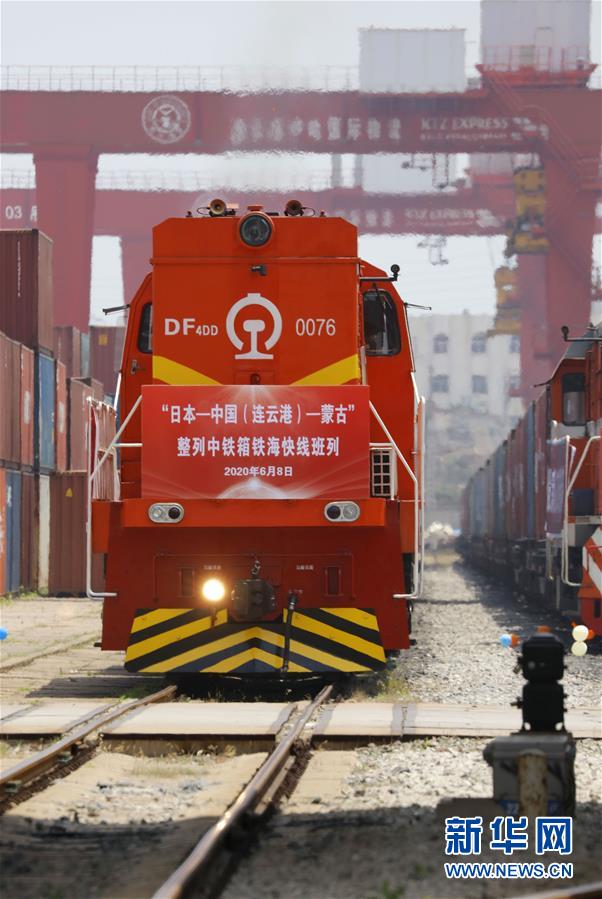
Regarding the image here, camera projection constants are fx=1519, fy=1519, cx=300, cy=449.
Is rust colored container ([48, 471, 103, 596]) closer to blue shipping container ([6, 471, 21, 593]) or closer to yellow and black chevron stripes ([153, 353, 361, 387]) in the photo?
blue shipping container ([6, 471, 21, 593])

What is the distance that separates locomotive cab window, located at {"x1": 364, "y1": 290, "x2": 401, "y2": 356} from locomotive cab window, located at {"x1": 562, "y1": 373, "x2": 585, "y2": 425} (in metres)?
6.05

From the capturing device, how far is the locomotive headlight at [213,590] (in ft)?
38.1

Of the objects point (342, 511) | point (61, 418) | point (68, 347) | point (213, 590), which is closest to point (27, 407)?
point (61, 418)

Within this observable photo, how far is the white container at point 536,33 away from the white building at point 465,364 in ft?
207

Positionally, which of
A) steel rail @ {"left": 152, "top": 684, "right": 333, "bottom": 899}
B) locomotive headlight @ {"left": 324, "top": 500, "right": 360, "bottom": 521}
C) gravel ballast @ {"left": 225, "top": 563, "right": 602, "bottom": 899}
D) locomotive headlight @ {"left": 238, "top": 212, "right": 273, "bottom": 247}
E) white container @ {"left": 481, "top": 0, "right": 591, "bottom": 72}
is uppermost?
white container @ {"left": 481, "top": 0, "right": 591, "bottom": 72}

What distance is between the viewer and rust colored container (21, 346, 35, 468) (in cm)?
2928

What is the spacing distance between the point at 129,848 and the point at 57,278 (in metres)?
47.6

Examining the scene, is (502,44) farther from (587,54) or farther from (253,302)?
(253,302)

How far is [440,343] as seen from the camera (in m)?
127

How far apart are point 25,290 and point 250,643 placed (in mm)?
20982

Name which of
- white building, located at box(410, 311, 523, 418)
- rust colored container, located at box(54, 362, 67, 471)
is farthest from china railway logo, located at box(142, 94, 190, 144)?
white building, located at box(410, 311, 523, 418)

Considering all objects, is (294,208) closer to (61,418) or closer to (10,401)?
(10,401)

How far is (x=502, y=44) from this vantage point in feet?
201

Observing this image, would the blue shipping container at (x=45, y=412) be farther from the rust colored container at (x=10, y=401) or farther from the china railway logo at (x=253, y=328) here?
the china railway logo at (x=253, y=328)
